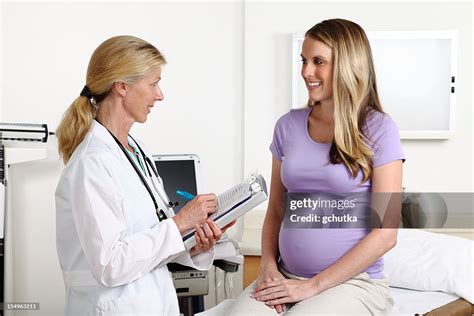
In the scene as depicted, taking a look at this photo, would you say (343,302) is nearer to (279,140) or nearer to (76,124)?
(279,140)

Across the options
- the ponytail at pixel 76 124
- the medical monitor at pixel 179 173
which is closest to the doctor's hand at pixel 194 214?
the ponytail at pixel 76 124

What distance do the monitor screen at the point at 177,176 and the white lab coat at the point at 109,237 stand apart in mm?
1121

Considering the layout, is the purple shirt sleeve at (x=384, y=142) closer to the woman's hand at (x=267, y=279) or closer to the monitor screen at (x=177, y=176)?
the woman's hand at (x=267, y=279)

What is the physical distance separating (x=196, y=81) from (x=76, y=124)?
1457mm

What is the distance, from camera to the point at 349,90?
1659 millimetres

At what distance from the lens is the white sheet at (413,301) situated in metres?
1.87

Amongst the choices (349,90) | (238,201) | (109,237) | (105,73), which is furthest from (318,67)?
(109,237)

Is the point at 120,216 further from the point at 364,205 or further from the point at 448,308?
the point at 448,308

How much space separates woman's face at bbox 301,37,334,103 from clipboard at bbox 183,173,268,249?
0.28 meters

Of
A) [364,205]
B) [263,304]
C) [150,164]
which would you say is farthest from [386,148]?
[150,164]

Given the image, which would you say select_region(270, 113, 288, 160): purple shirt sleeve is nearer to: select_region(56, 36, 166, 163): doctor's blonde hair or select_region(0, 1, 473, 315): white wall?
select_region(56, 36, 166, 163): doctor's blonde hair

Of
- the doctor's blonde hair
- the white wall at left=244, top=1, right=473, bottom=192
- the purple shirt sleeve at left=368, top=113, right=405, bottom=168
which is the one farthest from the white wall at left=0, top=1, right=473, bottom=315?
the doctor's blonde hair

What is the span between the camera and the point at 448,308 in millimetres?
2004

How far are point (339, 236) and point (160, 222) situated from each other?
1.36 ft
